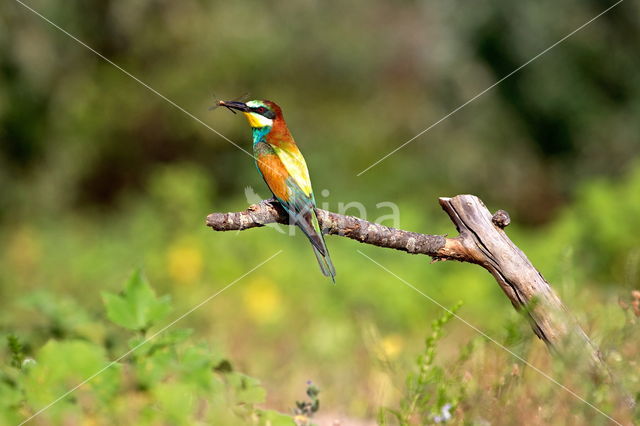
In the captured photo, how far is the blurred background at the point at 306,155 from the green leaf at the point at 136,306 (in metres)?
1.10

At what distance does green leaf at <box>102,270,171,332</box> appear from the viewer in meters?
2.40

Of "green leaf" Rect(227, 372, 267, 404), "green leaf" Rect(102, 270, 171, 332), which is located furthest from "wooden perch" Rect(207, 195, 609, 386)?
"green leaf" Rect(227, 372, 267, 404)

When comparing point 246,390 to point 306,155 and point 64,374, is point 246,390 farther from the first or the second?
point 306,155

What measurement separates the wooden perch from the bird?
0.50 ft

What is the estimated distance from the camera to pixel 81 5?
32.7ft

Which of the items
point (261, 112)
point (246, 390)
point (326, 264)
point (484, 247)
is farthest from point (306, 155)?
point (246, 390)

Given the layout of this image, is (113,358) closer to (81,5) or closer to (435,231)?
(435,231)

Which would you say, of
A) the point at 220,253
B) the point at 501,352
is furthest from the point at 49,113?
the point at 501,352

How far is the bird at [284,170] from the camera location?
2.77 meters

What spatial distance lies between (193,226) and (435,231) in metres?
2.02

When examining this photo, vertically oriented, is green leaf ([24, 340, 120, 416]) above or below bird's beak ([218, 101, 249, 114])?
below

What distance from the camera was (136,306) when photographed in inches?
95.4

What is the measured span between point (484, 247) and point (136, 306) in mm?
1073

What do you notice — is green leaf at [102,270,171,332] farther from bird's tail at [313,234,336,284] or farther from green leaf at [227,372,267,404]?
bird's tail at [313,234,336,284]
